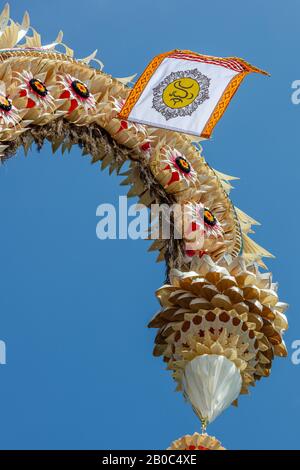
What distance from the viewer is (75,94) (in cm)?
1590

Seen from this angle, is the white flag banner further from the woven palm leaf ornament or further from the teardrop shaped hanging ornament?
the teardrop shaped hanging ornament

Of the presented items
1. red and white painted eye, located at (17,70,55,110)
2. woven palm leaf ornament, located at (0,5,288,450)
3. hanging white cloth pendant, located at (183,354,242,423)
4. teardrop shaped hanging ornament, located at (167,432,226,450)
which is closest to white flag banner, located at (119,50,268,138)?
woven palm leaf ornament, located at (0,5,288,450)

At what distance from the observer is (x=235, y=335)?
1414 centimetres

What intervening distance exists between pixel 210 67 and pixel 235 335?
11.7ft

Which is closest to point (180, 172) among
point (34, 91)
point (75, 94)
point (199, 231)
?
point (199, 231)

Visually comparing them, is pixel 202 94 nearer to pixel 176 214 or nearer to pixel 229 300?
pixel 176 214

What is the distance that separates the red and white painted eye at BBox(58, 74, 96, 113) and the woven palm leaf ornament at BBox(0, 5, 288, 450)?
15mm

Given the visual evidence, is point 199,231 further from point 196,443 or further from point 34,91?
point 196,443

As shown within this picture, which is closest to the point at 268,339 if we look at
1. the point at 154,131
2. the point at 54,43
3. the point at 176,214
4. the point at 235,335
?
the point at 235,335

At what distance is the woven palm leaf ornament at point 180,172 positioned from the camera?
14133 mm

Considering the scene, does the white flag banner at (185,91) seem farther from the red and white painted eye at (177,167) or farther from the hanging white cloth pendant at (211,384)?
the hanging white cloth pendant at (211,384)

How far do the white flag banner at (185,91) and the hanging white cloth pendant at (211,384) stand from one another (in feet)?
9.43

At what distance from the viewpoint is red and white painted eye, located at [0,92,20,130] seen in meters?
14.8

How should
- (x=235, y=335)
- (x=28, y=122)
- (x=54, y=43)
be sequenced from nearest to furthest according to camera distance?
1. (x=235, y=335)
2. (x=28, y=122)
3. (x=54, y=43)
